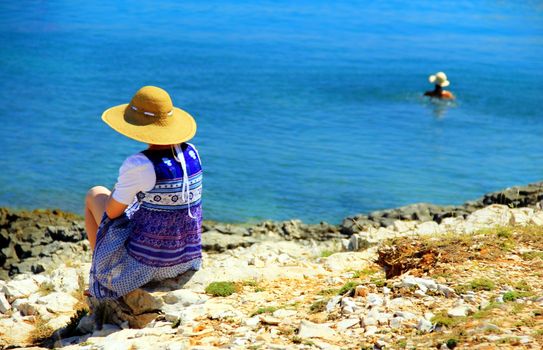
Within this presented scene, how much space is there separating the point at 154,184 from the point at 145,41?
89.3 feet

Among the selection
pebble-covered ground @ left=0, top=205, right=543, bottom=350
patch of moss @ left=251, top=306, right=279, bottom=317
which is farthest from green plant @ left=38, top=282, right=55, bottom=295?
patch of moss @ left=251, top=306, right=279, bottom=317

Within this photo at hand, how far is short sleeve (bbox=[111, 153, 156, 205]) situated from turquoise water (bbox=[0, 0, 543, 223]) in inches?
363

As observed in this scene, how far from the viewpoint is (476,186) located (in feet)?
58.6

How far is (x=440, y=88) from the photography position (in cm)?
2569

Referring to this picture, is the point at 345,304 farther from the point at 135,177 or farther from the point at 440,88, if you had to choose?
the point at 440,88

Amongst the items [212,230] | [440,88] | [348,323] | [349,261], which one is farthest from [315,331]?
[440,88]

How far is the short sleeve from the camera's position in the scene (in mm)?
6172

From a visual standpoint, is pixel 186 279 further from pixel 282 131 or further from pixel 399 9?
pixel 399 9

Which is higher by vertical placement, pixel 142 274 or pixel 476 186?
pixel 142 274

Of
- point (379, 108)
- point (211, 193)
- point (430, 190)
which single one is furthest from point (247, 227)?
point (379, 108)

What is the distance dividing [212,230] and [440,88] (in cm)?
1413

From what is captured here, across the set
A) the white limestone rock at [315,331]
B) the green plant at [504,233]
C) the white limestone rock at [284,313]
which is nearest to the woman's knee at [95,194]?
the white limestone rock at [284,313]

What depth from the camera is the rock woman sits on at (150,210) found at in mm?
6316

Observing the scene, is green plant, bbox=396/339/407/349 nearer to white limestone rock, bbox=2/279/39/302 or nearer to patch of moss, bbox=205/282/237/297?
patch of moss, bbox=205/282/237/297
